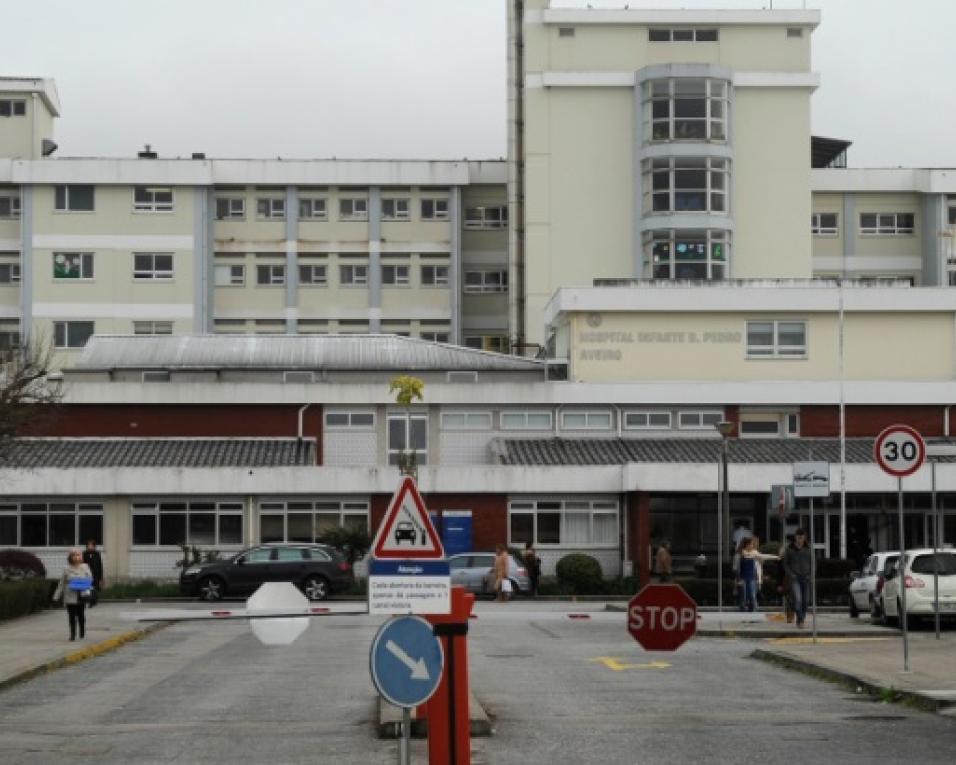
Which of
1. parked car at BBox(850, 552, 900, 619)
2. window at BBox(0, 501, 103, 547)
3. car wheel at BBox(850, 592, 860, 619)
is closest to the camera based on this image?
parked car at BBox(850, 552, 900, 619)

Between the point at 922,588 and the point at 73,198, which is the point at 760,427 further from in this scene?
the point at 73,198

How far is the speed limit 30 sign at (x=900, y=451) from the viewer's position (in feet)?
74.4

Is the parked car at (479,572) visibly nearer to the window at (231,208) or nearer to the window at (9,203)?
the window at (231,208)

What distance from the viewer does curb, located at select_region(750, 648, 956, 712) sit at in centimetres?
1869

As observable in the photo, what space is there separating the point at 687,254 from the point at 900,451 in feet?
175

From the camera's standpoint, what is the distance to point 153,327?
82.2 m

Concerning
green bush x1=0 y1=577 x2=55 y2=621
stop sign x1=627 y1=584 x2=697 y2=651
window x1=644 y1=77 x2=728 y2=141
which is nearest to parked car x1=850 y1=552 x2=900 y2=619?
green bush x1=0 y1=577 x2=55 y2=621

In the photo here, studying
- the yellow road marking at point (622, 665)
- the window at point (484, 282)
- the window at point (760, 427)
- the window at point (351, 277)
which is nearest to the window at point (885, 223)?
the window at point (484, 282)

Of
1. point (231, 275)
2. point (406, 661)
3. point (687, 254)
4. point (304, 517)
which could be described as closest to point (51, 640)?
point (406, 661)

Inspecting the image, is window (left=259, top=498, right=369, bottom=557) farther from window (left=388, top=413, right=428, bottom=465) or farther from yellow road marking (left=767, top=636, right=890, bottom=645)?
yellow road marking (left=767, top=636, right=890, bottom=645)

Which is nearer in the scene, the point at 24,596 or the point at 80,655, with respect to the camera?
the point at 80,655

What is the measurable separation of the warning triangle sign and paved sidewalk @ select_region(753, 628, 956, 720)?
7214mm

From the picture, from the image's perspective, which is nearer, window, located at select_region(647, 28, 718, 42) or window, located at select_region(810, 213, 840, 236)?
window, located at select_region(647, 28, 718, 42)

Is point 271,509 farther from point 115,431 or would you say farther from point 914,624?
point 914,624
